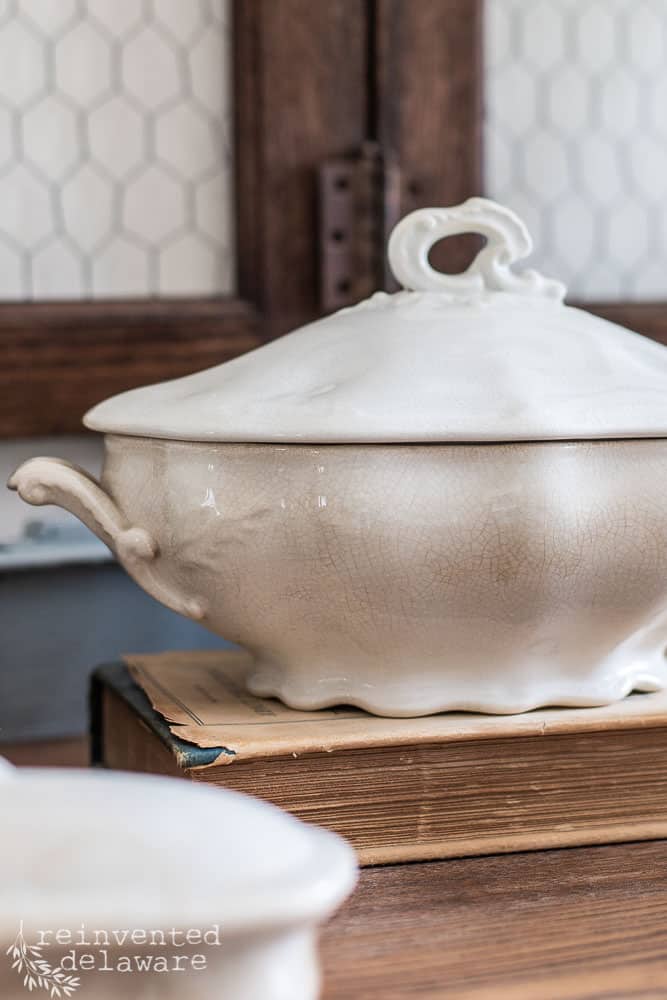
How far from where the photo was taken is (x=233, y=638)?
563 mm

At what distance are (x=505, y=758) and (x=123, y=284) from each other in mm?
490

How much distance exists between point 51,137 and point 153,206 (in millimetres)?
83

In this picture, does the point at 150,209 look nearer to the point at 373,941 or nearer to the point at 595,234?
the point at 595,234

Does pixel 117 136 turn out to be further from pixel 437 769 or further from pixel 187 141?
pixel 437 769

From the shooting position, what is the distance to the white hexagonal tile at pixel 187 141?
34.8 inches

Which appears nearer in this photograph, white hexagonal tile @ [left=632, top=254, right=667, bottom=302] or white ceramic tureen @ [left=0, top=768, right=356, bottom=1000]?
white ceramic tureen @ [left=0, top=768, right=356, bottom=1000]

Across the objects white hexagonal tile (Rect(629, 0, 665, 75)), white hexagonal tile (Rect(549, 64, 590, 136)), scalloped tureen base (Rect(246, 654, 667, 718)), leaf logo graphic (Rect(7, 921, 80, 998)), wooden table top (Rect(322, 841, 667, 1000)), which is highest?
white hexagonal tile (Rect(629, 0, 665, 75))

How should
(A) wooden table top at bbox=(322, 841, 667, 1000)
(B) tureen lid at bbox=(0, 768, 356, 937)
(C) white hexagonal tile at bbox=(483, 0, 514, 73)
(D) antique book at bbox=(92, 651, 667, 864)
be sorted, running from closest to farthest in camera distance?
(B) tureen lid at bbox=(0, 768, 356, 937) → (A) wooden table top at bbox=(322, 841, 667, 1000) → (D) antique book at bbox=(92, 651, 667, 864) → (C) white hexagonal tile at bbox=(483, 0, 514, 73)

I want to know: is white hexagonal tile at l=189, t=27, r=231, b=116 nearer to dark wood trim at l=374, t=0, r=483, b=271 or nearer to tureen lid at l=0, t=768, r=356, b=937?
dark wood trim at l=374, t=0, r=483, b=271

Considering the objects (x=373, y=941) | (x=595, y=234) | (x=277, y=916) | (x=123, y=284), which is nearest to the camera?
(x=277, y=916)

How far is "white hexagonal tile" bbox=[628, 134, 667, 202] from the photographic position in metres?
1.01

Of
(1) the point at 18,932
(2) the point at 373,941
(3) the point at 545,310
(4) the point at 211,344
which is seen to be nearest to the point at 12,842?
(1) the point at 18,932

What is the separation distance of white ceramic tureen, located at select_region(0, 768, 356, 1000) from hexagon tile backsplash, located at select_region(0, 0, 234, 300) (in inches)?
23.0

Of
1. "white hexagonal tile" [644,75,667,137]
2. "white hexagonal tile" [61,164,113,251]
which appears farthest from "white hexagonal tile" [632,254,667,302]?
"white hexagonal tile" [61,164,113,251]
